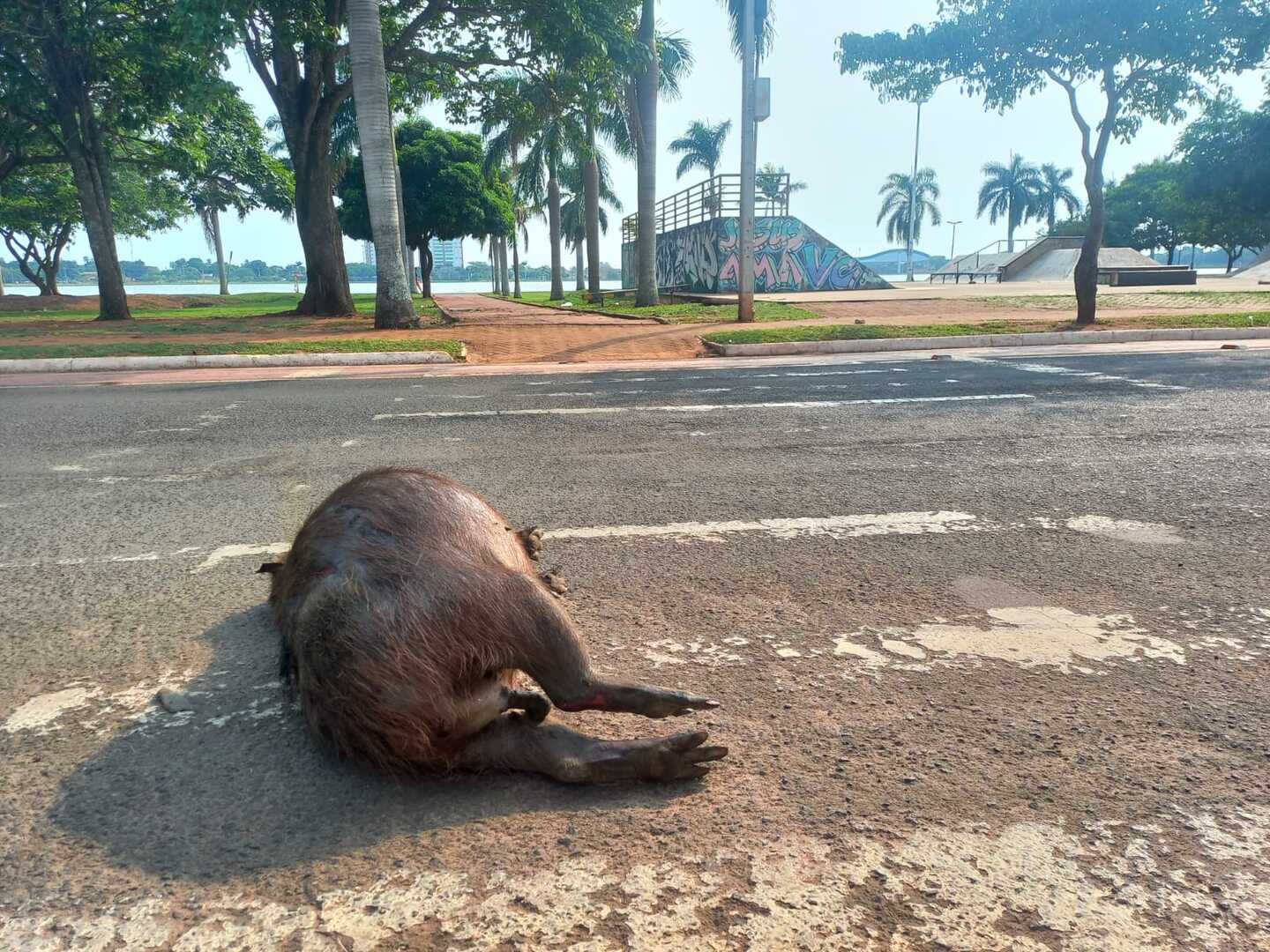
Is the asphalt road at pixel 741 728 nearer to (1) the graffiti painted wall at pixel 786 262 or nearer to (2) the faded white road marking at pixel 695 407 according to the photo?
(2) the faded white road marking at pixel 695 407

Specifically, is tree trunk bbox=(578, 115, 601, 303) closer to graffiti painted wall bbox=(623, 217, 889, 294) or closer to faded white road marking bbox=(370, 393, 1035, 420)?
graffiti painted wall bbox=(623, 217, 889, 294)

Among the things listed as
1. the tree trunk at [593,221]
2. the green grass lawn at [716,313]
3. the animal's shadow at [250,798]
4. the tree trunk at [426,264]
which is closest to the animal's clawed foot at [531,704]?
the animal's shadow at [250,798]

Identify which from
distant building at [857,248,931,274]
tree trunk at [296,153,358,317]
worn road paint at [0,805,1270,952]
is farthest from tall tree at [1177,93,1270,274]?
distant building at [857,248,931,274]

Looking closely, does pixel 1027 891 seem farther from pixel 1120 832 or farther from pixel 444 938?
pixel 444 938

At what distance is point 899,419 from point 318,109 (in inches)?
715

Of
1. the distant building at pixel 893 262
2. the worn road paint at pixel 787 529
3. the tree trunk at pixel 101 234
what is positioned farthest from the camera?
the distant building at pixel 893 262

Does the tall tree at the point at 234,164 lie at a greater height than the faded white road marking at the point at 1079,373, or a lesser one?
greater

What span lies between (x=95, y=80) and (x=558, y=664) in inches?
959

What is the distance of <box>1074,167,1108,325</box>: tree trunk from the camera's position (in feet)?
49.0

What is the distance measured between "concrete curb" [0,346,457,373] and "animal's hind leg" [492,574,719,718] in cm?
1014

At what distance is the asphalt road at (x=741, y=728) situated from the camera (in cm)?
148

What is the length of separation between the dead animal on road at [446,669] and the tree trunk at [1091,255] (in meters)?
15.6

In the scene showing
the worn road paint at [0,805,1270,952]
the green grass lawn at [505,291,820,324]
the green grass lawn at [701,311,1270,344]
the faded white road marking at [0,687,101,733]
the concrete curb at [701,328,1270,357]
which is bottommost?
the worn road paint at [0,805,1270,952]

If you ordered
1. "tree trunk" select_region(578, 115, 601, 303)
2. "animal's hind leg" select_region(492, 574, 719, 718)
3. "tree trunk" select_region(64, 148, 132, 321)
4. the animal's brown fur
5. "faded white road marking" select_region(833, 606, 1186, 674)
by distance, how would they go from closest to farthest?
the animal's brown fur → "animal's hind leg" select_region(492, 574, 719, 718) → "faded white road marking" select_region(833, 606, 1186, 674) → "tree trunk" select_region(64, 148, 132, 321) → "tree trunk" select_region(578, 115, 601, 303)
